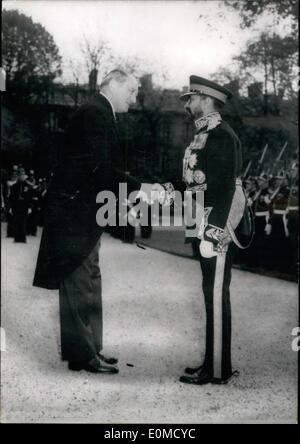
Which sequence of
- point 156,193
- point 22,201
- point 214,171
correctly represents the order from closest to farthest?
point 214,171, point 156,193, point 22,201

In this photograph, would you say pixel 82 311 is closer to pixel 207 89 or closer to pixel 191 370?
pixel 191 370

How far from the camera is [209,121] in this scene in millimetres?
2902

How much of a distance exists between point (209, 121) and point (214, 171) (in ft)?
0.83

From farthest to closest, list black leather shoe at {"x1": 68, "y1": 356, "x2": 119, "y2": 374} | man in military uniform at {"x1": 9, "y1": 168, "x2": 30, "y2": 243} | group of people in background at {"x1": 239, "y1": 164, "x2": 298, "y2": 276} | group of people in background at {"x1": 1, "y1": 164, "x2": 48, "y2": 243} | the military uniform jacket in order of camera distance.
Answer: group of people in background at {"x1": 239, "y1": 164, "x2": 298, "y2": 276} < man in military uniform at {"x1": 9, "y1": 168, "x2": 30, "y2": 243} < group of people in background at {"x1": 1, "y1": 164, "x2": 48, "y2": 243} < black leather shoe at {"x1": 68, "y1": 356, "x2": 119, "y2": 374} < the military uniform jacket

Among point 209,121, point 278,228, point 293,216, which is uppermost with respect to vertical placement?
point 209,121

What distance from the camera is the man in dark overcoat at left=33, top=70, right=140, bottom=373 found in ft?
9.87

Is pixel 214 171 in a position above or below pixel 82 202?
above

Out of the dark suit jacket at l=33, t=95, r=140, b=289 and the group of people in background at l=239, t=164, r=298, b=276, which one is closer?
the dark suit jacket at l=33, t=95, r=140, b=289

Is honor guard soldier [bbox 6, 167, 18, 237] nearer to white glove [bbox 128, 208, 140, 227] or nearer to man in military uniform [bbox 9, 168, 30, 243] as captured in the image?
man in military uniform [bbox 9, 168, 30, 243]

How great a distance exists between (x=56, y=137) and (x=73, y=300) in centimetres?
88

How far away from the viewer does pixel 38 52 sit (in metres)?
3.82

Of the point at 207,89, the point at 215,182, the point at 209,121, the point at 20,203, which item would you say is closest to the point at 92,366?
the point at 215,182

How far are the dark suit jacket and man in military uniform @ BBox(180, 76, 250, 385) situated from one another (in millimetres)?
348

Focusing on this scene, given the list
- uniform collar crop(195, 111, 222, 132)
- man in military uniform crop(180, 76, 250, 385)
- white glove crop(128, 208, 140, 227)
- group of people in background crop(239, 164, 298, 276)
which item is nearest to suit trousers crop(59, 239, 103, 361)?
white glove crop(128, 208, 140, 227)
